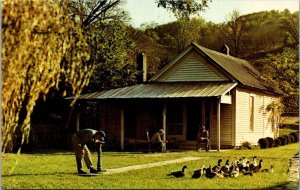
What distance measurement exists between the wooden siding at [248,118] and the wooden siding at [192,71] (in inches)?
48.1

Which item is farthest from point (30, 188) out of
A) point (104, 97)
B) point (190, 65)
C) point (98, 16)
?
point (190, 65)

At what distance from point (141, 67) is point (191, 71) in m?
3.12

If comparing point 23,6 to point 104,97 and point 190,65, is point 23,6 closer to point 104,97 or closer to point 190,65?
point 104,97

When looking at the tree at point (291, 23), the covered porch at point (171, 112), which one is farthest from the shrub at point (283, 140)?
the tree at point (291, 23)

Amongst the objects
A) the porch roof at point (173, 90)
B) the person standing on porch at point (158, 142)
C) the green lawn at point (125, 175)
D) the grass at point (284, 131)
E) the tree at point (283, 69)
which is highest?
the tree at point (283, 69)

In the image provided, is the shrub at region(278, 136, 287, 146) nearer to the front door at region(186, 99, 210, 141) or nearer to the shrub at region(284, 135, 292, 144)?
the shrub at region(284, 135, 292, 144)

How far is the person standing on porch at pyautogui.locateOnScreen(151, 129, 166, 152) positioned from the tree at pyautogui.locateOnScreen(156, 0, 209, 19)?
18.1 feet

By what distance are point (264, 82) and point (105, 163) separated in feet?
30.0

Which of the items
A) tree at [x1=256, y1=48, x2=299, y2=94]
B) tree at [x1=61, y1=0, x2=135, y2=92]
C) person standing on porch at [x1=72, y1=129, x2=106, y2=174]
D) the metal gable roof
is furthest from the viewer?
the metal gable roof

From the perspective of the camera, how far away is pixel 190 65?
24.0m

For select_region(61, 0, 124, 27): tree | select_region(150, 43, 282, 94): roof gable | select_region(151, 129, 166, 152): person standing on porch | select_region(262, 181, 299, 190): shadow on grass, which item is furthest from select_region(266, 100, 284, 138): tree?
select_region(262, 181, 299, 190): shadow on grass

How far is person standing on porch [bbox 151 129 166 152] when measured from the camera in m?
21.5

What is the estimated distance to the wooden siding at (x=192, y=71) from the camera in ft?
77.7

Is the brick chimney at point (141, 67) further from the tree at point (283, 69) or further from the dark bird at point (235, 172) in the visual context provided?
the dark bird at point (235, 172)
